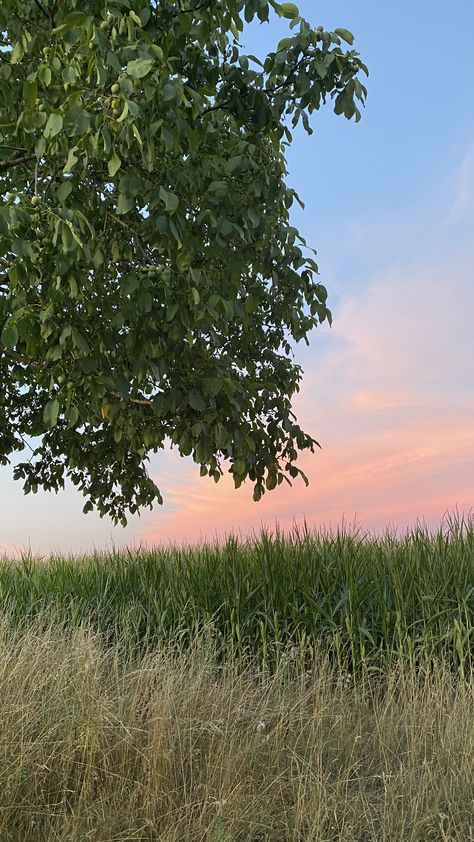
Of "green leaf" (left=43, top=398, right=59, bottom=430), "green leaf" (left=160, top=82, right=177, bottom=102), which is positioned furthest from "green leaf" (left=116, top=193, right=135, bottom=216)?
"green leaf" (left=43, top=398, right=59, bottom=430)

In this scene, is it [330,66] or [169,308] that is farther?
[330,66]

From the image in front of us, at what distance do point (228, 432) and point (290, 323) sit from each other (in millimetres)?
2075

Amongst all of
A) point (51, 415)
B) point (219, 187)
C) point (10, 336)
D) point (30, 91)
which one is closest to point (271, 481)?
point (51, 415)

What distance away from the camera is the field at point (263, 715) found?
4.20 meters

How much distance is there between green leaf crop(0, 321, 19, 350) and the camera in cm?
484

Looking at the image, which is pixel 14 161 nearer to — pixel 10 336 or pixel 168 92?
pixel 10 336

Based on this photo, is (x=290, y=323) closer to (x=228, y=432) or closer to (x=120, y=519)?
(x=228, y=432)

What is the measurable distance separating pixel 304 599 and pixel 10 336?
14.4 feet

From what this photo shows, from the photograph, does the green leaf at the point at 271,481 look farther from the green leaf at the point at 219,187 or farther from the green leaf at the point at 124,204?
the green leaf at the point at 124,204

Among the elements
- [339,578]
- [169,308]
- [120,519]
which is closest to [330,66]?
[169,308]

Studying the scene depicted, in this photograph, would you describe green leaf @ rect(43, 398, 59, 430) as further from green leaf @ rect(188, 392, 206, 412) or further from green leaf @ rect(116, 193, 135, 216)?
green leaf @ rect(116, 193, 135, 216)

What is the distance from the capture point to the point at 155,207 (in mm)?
4973

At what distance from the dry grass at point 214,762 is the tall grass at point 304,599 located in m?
1.07

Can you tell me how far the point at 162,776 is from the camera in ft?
14.5
